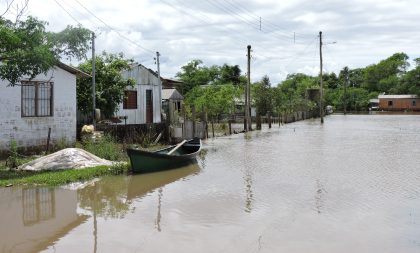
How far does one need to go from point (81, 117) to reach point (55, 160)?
29.9 feet

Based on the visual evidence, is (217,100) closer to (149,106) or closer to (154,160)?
(149,106)

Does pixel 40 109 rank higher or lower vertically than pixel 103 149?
higher

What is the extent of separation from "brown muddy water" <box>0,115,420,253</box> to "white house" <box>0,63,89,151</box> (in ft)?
16.6

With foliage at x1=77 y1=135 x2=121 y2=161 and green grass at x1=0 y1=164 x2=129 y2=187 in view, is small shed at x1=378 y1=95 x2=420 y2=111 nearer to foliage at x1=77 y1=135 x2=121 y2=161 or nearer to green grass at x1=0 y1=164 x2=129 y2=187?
foliage at x1=77 y1=135 x2=121 y2=161

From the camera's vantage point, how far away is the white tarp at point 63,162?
15.4m

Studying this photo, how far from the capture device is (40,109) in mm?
18891

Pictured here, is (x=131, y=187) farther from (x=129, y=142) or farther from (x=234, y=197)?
(x=129, y=142)

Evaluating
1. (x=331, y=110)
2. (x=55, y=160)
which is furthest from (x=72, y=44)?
(x=331, y=110)

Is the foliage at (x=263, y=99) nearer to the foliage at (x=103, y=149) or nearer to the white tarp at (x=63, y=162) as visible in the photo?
the foliage at (x=103, y=149)

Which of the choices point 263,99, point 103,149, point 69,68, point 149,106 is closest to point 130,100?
point 149,106

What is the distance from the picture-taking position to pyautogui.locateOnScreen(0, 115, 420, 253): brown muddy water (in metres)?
8.73

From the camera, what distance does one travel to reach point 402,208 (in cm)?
1137

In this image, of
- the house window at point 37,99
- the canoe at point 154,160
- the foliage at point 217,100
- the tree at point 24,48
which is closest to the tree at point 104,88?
the house window at point 37,99

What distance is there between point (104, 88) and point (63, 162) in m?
9.66
